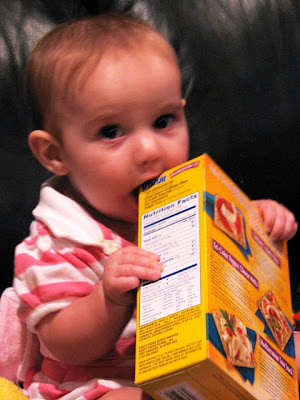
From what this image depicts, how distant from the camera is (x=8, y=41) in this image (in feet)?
4.25

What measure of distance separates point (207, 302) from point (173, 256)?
9 centimetres

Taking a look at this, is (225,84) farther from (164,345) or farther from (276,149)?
(164,345)

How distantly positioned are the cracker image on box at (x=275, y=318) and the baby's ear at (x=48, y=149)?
0.35 meters

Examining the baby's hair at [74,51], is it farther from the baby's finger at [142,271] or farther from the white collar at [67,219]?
the baby's finger at [142,271]

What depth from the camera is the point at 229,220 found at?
83 cm

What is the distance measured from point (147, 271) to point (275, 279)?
0.21 m

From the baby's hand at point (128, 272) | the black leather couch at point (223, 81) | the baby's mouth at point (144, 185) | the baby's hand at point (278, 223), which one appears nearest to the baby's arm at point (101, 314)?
the baby's hand at point (128, 272)

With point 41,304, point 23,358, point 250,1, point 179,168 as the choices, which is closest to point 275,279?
point 179,168

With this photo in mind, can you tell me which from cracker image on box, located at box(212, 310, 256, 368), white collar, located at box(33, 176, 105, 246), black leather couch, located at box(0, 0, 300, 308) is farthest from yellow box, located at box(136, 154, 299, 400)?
black leather couch, located at box(0, 0, 300, 308)

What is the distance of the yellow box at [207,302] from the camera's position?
722 millimetres

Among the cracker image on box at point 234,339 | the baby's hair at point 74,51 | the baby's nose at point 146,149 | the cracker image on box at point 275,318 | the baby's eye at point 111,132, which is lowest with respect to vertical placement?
the cracker image on box at point 275,318

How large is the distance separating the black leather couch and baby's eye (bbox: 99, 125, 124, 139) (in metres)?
0.39

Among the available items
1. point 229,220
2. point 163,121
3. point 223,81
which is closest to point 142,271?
point 229,220

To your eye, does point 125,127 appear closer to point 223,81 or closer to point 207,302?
point 207,302
